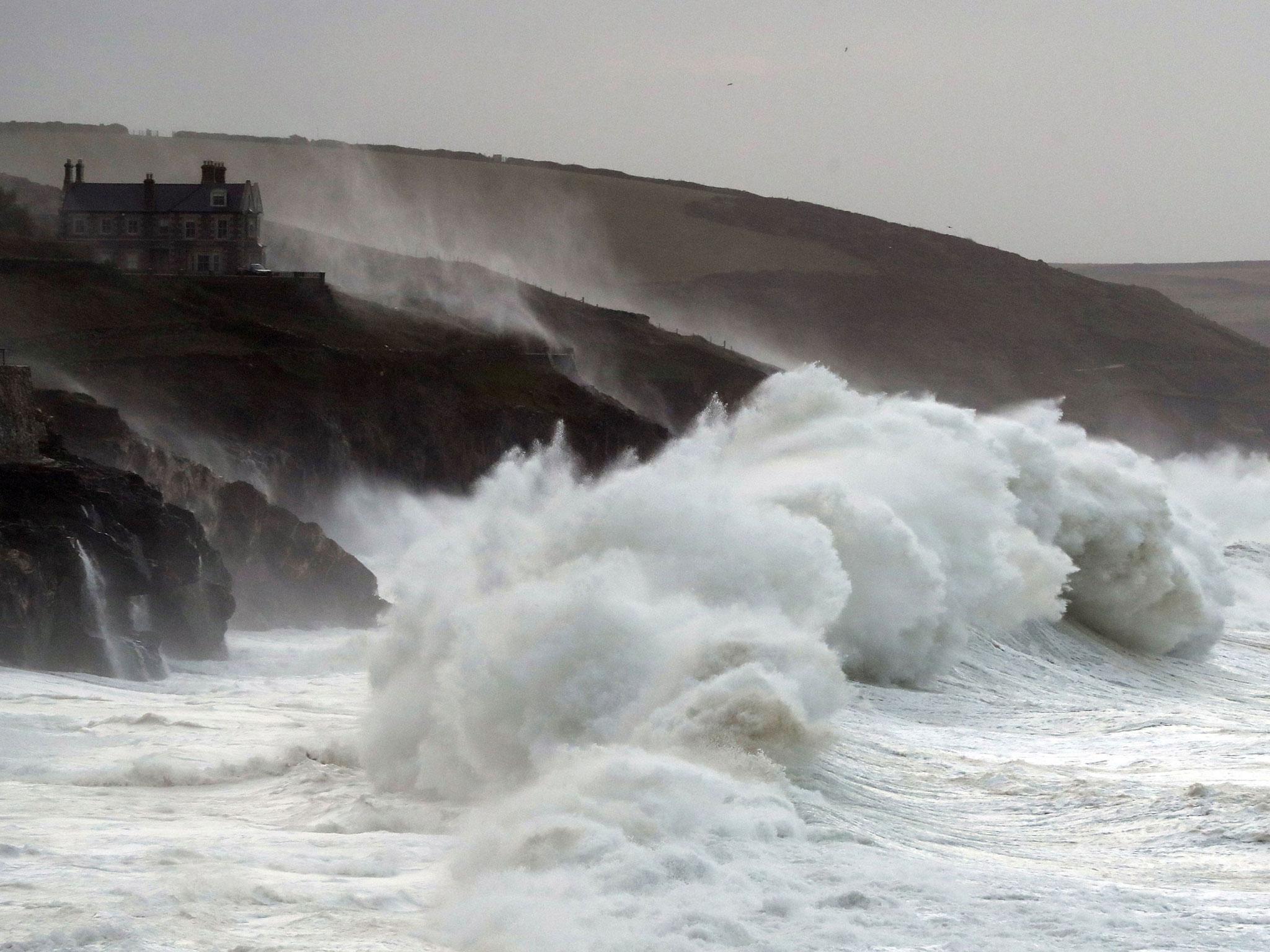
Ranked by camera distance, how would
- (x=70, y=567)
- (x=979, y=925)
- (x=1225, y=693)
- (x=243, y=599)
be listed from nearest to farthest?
(x=979, y=925) → (x=1225, y=693) → (x=70, y=567) → (x=243, y=599)

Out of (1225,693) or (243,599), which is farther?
(243,599)

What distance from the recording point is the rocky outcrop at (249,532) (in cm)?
3288

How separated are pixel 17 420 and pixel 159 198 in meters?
34.9

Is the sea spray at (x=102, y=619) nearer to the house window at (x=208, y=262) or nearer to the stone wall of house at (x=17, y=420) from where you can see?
the stone wall of house at (x=17, y=420)

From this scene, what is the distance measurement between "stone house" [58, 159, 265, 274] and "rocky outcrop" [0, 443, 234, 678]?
3339 centimetres

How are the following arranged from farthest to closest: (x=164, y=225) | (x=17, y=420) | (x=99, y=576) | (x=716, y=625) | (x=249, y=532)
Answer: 1. (x=164, y=225)
2. (x=249, y=532)
3. (x=17, y=420)
4. (x=99, y=576)
5. (x=716, y=625)

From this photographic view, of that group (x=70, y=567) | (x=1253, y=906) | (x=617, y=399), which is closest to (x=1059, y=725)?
(x=1253, y=906)

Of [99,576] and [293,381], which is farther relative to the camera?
[293,381]

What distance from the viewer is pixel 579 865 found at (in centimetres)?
1005

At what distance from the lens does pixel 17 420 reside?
26750 mm

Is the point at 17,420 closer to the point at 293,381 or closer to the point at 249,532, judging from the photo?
the point at 249,532

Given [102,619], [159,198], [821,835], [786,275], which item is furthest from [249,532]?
[786,275]

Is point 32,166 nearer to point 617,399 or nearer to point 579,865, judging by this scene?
point 617,399

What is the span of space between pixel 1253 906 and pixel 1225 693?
1367cm
